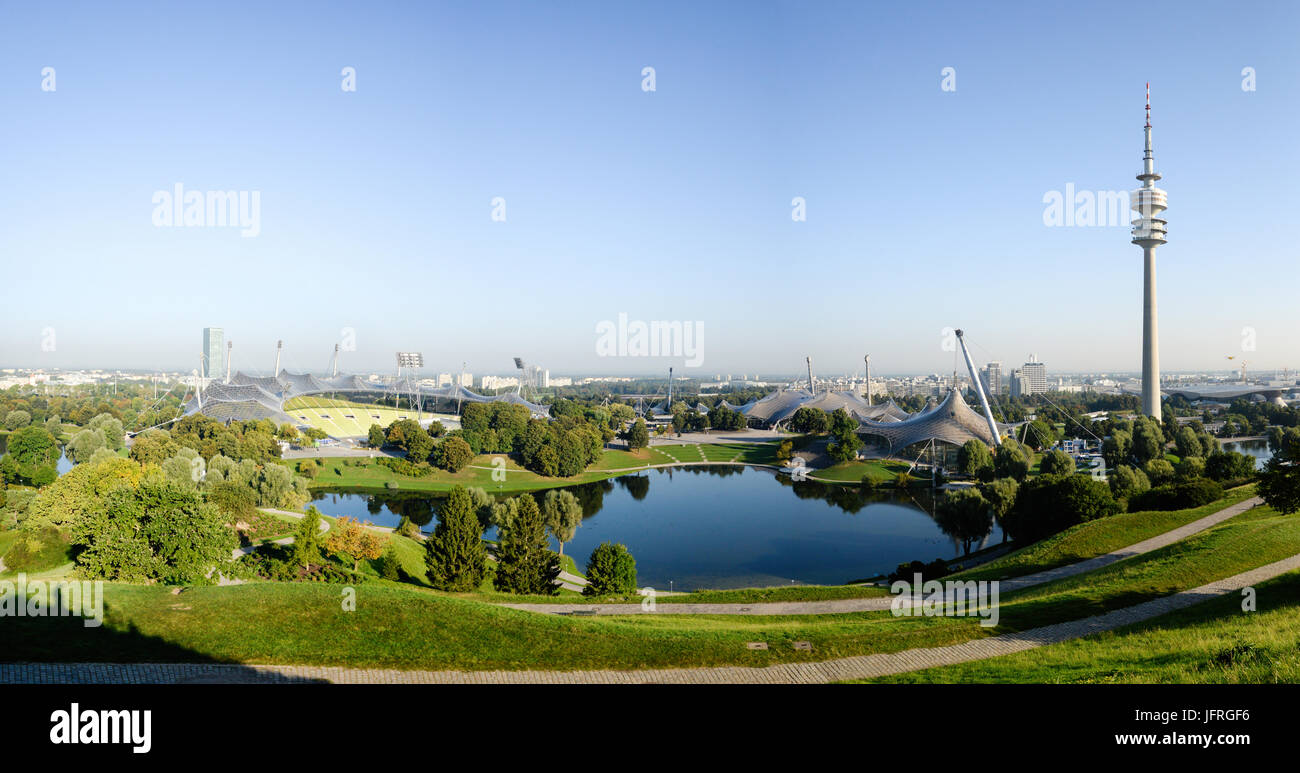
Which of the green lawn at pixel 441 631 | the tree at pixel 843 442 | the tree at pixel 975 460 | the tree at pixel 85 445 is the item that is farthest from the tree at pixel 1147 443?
the tree at pixel 85 445

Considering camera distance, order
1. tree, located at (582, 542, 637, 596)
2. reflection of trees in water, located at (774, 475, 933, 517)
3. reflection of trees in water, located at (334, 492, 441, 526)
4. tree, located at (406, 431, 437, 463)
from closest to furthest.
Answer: tree, located at (582, 542, 637, 596)
reflection of trees in water, located at (334, 492, 441, 526)
reflection of trees in water, located at (774, 475, 933, 517)
tree, located at (406, 431, 437, 463)

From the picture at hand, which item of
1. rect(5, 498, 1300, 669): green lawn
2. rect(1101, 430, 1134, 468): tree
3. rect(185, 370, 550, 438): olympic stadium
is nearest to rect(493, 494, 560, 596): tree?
rect(5, 498, 1300, 669): green lawn

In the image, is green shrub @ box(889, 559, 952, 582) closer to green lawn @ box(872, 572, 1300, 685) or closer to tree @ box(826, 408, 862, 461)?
green lawn @ box(872, 572, 1300, 685)

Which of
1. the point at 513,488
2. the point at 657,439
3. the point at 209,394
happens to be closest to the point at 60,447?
the point at 209,394

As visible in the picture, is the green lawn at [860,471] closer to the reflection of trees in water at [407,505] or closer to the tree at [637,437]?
the tree at [637,437]

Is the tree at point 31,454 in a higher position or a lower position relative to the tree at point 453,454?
higher
